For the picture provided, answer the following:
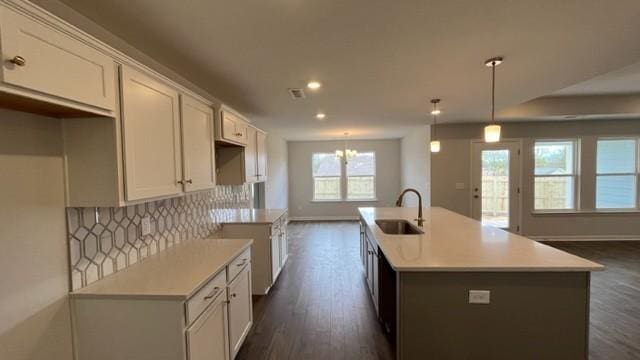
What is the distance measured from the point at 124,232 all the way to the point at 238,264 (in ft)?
2.74

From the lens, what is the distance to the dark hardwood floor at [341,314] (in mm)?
2406

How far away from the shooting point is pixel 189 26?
1775 mm

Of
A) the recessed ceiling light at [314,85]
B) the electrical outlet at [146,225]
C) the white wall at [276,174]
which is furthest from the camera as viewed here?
the white wall at [276,174]

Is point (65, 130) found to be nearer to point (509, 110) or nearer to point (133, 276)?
point (133, 276)

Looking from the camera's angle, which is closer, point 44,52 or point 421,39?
point 44,52

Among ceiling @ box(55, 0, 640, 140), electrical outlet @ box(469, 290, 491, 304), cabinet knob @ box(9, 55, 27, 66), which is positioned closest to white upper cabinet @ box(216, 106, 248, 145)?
ceiling @ box(55, 0, 640, 140)

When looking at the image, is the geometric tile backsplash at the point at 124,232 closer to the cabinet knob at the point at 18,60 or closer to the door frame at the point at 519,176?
the cabinet knob at the point at 18,60

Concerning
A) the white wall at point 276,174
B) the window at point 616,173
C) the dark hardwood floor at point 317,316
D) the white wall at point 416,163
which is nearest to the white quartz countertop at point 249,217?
the dark hardwood floor at point 317,316

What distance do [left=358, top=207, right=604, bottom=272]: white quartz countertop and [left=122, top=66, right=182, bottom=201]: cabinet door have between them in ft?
5.22

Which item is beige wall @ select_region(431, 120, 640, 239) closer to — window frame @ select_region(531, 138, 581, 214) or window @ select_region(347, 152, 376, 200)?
window frame @ select_region(531, 138, 581, 214)

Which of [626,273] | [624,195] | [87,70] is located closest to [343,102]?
[87,70]

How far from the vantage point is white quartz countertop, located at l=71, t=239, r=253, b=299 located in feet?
5.02

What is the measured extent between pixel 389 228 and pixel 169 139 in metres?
2.65

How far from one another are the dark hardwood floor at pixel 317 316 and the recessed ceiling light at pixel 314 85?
7.91 feet
